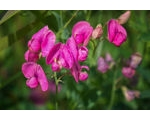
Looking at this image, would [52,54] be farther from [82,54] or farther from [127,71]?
[127,71]

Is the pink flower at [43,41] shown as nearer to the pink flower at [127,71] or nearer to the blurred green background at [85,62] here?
the blurred green background at [85,62]

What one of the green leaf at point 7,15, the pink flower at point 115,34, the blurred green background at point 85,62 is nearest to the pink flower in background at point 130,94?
the blurred green background at point 85,62

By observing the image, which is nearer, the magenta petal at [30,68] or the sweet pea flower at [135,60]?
the magenta petal at [30,68]

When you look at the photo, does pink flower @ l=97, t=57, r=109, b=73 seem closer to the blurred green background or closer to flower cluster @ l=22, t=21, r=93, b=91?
the blurred green background

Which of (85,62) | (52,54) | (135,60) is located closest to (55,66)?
(52,54)

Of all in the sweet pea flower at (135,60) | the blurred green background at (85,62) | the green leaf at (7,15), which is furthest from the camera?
the sweet pea flower at (135,60)

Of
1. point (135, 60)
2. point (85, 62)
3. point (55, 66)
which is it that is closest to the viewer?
point (55, 66)

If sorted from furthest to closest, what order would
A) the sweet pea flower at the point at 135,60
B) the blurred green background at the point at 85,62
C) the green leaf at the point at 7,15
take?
1. the sweet pea flower at the point at 135,60
2. the blurred green background at the point at 85,62
3. the green leaf at the point at 7,15

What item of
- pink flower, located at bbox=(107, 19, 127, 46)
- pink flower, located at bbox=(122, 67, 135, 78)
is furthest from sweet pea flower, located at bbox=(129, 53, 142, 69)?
pink flower, located at bbox=(107, 19, 127, 46)
